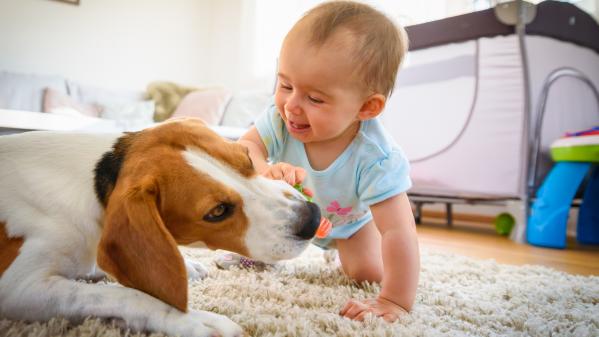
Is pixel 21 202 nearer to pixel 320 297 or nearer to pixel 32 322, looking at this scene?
pixel 32 322

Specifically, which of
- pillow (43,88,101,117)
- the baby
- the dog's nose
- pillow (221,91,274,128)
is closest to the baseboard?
pillow (221,91,274,128)

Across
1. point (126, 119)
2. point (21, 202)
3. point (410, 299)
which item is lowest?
point (126, 119)

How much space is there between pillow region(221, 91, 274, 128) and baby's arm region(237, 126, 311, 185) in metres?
3.32

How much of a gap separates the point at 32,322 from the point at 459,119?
2888mm

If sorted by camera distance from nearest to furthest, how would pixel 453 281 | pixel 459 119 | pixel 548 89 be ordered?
pixel 453 281
pixel 548 89
pixel 459 119

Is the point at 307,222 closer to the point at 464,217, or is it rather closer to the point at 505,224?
the point at 505,224

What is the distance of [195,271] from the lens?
1460 mm

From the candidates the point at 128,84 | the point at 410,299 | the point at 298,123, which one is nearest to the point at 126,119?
the point at 128,84

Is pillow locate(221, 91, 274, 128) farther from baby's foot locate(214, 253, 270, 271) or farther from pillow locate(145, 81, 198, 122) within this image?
baby's foot locate(214, 253, 270, 271)

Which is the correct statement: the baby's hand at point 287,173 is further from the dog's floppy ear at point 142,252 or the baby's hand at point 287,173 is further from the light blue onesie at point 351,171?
the dog's floppy ear at point 142,252

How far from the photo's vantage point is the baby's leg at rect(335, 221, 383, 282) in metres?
1.54

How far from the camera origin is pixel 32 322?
0.94 meters

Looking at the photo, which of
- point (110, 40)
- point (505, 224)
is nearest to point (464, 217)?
point (505, 224)

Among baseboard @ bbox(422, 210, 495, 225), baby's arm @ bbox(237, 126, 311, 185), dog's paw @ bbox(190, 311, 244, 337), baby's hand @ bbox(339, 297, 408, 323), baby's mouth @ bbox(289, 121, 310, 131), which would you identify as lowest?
baseboard @ bbox(422, 210, 495, 225)
